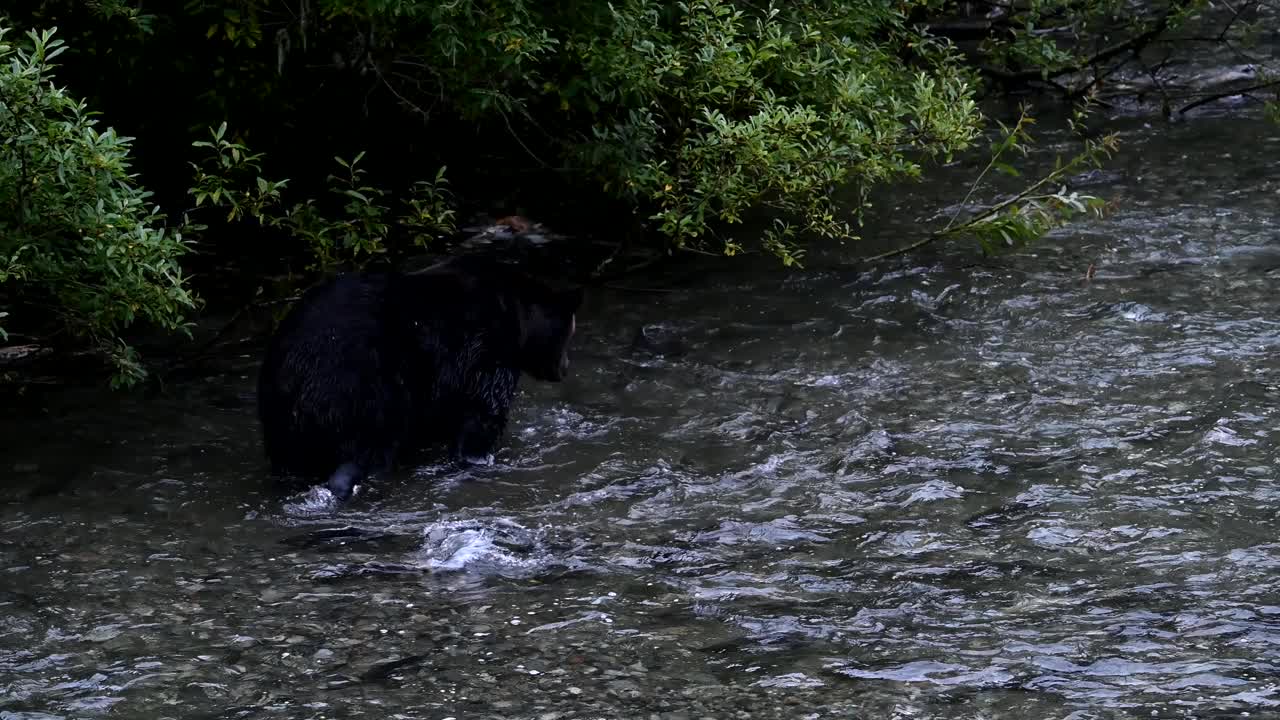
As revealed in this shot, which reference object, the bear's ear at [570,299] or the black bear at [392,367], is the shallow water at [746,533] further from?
the bear's ear at [570,299]

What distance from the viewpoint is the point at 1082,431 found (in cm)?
655

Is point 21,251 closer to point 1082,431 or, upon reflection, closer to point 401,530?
point 401,530

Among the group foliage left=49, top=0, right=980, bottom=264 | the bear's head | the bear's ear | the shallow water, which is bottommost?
the shallow water

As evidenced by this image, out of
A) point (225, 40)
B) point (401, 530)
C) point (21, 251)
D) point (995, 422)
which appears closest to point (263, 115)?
point (225, 40)

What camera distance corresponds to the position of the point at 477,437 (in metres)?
6.58

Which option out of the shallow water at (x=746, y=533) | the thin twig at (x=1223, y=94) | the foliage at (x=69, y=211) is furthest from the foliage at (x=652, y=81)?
the thin twig at (x=1223, y=94)

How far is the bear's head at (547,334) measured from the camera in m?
7.04

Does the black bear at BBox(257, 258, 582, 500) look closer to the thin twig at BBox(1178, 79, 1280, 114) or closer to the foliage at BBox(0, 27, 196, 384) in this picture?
the foliage at BBox(0, 27, 196, 384)

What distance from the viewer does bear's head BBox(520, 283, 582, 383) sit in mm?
7043

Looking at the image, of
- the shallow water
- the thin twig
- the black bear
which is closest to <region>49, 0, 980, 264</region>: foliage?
the shallow water

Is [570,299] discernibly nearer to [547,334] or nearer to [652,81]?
[547,334]

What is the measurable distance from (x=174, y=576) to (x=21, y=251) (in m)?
1.46

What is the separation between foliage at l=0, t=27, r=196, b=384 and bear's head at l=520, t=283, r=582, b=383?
5.33 feet

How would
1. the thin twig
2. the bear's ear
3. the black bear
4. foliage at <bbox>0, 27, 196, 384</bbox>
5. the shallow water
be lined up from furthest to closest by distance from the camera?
1. the thin twig
2. the bear's ear
3. the black bear
4. foliage at <bbox>0, 27, 196, 384</bbox>
5. the shallow water
